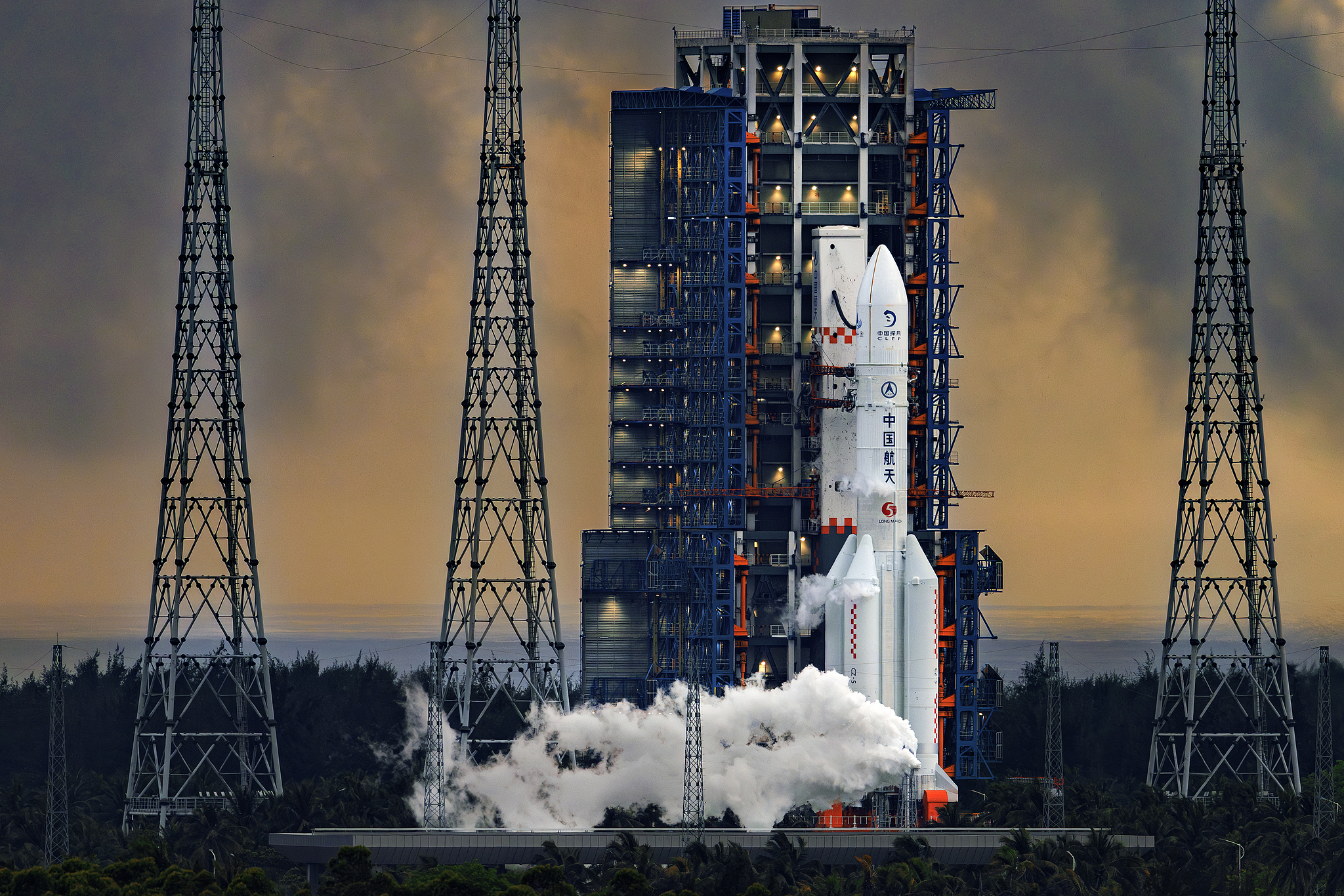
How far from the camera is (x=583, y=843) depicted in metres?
95.9

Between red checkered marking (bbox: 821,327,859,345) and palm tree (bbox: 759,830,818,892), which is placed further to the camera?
red checkered marking (bbox: 821,327,859,345)

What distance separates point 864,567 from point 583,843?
60.3 feet

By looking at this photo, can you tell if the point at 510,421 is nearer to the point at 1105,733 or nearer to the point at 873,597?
the point at 873,597

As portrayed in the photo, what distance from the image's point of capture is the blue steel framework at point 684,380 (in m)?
113

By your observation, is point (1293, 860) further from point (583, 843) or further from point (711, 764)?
point (583, 843)

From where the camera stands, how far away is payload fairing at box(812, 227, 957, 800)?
105 m

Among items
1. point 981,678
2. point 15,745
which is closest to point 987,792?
point 981,678

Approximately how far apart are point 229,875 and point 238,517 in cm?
2253

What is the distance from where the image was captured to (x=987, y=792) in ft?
368

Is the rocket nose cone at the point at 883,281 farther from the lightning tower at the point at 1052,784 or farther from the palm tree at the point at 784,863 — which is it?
the palm tree at the point at 784,863

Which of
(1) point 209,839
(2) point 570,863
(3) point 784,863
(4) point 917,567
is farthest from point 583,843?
(4) point 917,567

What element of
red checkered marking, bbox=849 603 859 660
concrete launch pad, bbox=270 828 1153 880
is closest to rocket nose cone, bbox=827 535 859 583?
red checkered marking, bbox=849 603 859 660

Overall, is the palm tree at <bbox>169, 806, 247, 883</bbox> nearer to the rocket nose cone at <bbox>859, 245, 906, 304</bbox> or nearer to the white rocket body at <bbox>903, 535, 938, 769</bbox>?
the white rocket body at <bbox>903, 535, 938, 769</bbox>

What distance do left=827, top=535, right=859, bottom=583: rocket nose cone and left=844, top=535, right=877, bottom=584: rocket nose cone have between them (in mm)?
1197
